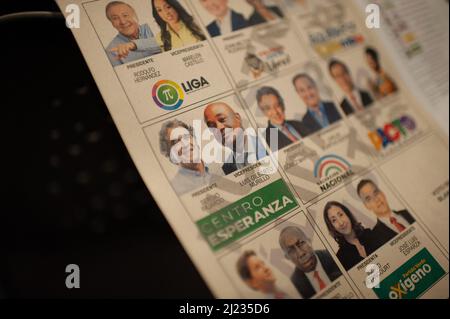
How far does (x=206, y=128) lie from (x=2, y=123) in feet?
1.70

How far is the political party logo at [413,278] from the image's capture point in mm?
526

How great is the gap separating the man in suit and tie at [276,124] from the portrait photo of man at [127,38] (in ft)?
0.65

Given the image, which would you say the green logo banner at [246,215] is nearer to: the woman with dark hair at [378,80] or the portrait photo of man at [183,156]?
the portrait photo of man at [183,156]

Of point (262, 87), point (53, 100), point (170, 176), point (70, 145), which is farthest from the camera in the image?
point (70, 145)

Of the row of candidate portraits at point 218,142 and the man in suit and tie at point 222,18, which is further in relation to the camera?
the man in suit and tie at point 222,18

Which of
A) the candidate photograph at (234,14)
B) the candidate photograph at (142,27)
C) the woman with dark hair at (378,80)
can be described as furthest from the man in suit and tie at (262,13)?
the woman with dark hair at (378,80)

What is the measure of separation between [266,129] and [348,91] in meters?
0.23

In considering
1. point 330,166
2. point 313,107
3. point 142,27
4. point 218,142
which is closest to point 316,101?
point 313,107

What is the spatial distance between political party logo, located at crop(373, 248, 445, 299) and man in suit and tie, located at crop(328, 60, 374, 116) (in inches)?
11.7

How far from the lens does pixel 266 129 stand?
0.56m

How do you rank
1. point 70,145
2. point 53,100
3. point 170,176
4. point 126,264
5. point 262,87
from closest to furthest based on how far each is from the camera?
1. point 170,176
2. point 262,87
3. point 53,100
4. point 70,145
5. point 126,264
